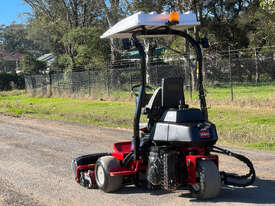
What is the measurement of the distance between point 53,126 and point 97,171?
872cm

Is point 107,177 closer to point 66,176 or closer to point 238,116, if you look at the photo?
point 66,176

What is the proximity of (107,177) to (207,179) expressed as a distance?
1585 millimetres

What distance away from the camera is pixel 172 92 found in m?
5.95

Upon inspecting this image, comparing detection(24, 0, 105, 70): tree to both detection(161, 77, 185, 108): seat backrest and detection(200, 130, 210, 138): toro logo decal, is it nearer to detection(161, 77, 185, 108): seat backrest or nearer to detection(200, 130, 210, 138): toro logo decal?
detection(161, 77, 185, 108): seat backrest

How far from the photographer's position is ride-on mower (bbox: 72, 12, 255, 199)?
5340mm

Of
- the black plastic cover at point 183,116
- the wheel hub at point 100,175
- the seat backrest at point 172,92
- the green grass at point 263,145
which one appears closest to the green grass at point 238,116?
the green grass at point 263,145

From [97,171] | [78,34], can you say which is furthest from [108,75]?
[97,171]

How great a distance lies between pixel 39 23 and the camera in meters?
40.3

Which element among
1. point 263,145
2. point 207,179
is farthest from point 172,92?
point 263,145

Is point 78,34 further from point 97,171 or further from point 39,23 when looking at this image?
point 97,171

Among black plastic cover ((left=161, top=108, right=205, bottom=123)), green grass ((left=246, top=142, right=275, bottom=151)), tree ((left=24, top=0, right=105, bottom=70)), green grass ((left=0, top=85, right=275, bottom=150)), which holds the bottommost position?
green grass ((left=246, top=142, right=275, bottom=151))

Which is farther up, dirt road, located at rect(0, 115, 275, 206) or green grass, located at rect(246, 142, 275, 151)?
dirt road, located at rect(0, 115, 275, 206)

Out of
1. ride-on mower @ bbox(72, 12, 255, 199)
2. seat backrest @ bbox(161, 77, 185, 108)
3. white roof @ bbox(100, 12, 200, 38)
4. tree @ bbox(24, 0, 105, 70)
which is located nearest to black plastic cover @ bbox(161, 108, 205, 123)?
ride-on mower @ bbox(72, 12, 255, 199)

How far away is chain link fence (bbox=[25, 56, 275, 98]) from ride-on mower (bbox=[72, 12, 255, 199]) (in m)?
13.0
